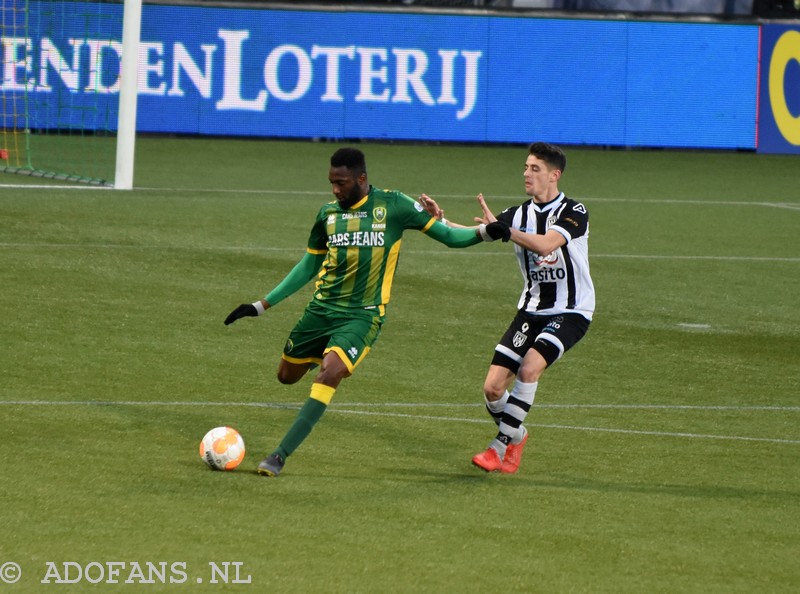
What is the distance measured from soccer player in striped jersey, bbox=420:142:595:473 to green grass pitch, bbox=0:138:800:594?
0.31 meters

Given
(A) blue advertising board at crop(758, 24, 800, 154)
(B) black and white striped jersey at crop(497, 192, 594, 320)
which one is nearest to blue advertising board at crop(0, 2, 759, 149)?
(A) blue advertising board at crop(758, 24, 800, 154)

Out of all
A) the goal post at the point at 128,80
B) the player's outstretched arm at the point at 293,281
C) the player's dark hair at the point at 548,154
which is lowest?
the player's outstretched arm at the point at 293,281

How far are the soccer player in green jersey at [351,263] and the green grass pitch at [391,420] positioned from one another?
0.65m

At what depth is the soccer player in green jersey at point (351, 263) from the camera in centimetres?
794

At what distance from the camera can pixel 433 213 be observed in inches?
320

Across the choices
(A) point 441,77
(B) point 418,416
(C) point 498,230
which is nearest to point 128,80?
(A) point 441,77

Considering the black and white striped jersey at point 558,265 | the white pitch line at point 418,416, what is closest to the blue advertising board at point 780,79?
the white pitch line at point 418,416

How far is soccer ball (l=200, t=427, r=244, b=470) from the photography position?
25.2 ft

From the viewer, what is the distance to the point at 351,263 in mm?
8078

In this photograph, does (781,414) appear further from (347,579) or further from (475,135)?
(475,135)

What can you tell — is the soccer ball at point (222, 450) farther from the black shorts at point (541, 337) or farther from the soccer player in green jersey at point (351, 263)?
the black shorts at point (541, 337)

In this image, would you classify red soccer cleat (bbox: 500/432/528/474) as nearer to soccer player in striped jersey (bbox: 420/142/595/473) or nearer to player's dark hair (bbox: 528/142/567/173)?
soccer player in striped jersey (bbox: 420/142/595/473)

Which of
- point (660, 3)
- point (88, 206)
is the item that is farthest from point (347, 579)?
point (660, 3)

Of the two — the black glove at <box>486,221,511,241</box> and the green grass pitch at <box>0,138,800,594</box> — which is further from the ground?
the black glove at <box>486,221,511,241</box>
